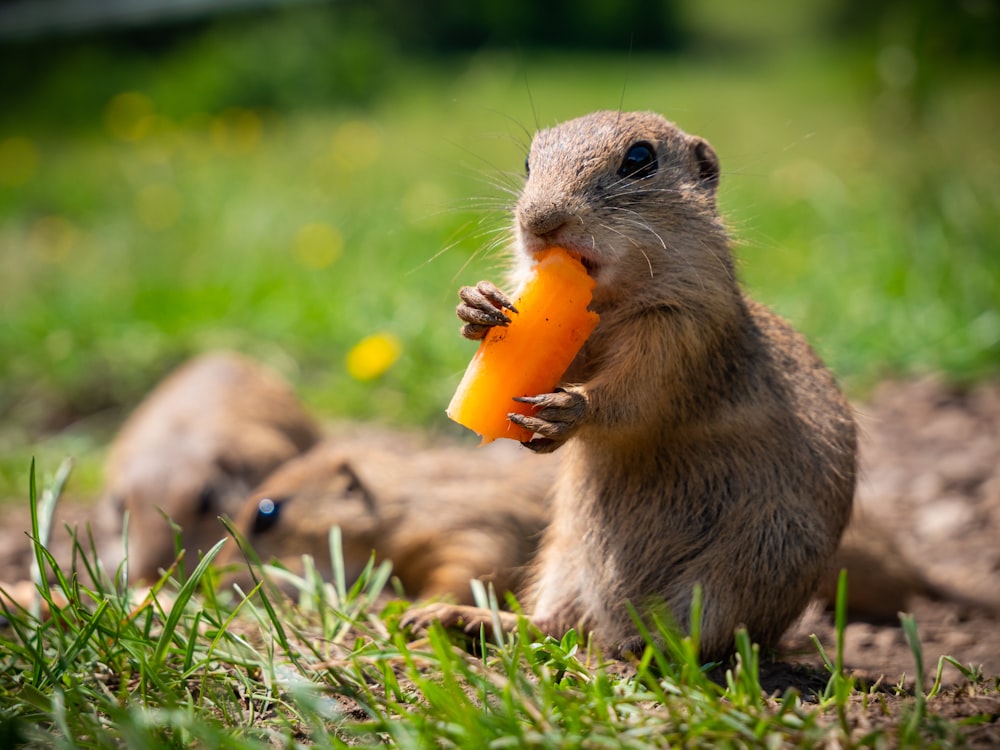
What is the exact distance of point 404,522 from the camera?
448 centimetres

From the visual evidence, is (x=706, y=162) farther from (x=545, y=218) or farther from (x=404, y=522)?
(x=404, y=522)

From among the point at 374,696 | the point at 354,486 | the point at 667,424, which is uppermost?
the point at 667,424

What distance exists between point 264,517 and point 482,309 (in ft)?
6.28

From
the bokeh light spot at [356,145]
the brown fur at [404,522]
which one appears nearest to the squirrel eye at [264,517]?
the brown fur at [404,522]

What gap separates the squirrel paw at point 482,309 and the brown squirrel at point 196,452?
2156 millimetres

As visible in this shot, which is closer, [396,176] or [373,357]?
[373,357]

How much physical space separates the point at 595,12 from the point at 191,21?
497 cm

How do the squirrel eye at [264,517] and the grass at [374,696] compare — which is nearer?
the grass at [374,696]

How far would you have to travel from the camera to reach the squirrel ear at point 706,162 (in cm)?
320

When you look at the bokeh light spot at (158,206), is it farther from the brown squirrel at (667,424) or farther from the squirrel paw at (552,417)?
the squirrel paw at (552,417)

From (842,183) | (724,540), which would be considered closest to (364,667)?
(724,540)

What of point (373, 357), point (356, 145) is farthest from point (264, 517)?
point (356, 145)

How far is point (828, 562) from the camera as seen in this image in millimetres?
2963

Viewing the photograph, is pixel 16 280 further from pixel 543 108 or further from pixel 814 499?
pixel 814 499
